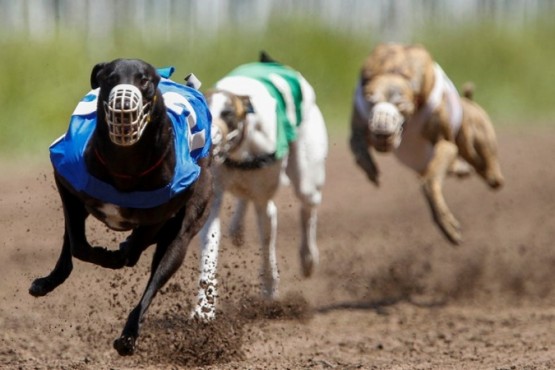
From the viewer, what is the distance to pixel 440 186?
8383 millimetres

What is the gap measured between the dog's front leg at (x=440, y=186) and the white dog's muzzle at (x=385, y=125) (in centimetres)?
31

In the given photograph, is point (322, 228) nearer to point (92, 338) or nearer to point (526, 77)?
point (92, 338)

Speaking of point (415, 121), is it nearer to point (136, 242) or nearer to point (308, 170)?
point (308, 170)

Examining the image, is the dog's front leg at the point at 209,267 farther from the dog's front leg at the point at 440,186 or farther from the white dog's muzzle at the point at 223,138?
the dog's front leg at the point at 440,186

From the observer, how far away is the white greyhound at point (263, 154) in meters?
7.01

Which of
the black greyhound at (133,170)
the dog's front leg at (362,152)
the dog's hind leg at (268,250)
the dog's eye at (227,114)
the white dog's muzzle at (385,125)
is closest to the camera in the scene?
the black greyhound at (133,170)

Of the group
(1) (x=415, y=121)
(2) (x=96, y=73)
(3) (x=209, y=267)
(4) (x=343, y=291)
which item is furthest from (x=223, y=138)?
(4) (x=343, y=291)

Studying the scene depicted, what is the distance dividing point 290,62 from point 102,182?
449 inches

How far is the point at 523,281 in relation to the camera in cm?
913

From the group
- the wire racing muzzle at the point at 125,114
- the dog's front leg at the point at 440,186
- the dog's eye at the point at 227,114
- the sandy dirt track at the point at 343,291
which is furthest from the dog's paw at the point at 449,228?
the wire racing muzzle at the point at 125,114

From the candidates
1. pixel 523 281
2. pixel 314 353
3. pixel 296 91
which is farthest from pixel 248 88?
pixel 523 281

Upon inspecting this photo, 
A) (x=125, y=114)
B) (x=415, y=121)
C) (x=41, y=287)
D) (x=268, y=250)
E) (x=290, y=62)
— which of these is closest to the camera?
(x=125, y=114)

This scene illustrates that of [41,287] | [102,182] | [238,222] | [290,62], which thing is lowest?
[290,62]

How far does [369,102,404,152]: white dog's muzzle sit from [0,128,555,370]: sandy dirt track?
40.5 inches
